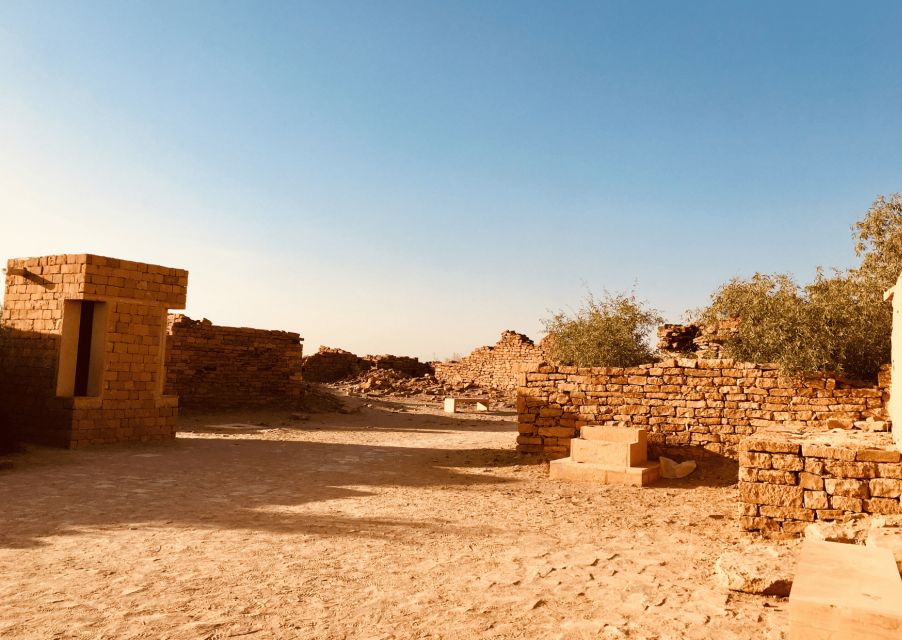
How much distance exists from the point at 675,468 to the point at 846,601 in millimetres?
6522

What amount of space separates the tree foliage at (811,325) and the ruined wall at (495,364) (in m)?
16.6

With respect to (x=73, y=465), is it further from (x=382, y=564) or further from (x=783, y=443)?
(x=783, y=443)

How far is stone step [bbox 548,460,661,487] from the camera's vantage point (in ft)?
29.6

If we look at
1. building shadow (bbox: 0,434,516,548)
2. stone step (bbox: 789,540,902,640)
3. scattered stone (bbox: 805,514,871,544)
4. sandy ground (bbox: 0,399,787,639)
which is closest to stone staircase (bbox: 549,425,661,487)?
sandy ground (bbox: 0,399,787,639)

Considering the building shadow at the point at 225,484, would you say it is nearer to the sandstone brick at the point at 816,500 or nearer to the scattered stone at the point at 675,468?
the scattered stone at the point at 675,468

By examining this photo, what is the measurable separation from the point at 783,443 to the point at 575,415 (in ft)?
15.3

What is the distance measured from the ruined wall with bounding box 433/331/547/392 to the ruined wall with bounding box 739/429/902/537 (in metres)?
21.6

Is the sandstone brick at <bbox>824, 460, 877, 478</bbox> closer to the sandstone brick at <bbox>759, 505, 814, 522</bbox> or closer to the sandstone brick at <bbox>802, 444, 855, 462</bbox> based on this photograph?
the sandstone brick at <bbox>802, 444, 855, 462</bbox>

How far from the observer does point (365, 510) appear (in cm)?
715

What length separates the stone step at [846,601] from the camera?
118 inches

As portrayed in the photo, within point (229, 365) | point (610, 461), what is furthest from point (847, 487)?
point (229, 365)

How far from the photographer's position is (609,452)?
9.44m

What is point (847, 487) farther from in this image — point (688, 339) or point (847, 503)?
point (688, 339)

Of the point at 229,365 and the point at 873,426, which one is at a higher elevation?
the point at 229,365
